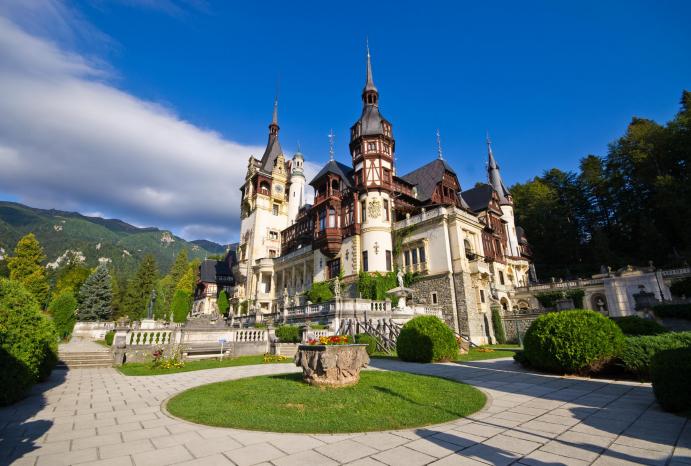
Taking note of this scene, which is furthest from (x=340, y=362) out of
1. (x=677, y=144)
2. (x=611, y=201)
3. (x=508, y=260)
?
(x=611, y=201)

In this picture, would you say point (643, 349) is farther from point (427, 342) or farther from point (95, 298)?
point (95, 298)

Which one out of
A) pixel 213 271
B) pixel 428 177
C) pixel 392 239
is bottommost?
pixel 392 239

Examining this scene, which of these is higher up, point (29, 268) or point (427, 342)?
point (29, 268)

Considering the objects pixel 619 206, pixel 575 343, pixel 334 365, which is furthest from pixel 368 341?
pixel 619 206

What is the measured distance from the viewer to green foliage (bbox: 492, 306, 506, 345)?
3083cm

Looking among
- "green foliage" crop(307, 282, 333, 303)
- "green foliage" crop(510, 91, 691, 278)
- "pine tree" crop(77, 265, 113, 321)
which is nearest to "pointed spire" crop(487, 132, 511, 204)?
"green foliage" crop(510, 91, 691, 278)

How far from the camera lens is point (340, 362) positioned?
8828 millimetres

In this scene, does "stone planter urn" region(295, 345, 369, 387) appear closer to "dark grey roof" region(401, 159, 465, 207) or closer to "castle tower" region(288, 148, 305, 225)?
"dark grey roof" region(401, 159, 465, 207)

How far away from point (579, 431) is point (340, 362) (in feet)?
17.8

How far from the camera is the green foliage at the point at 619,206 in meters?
38.3

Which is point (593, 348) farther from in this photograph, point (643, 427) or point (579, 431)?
point (579, 431)

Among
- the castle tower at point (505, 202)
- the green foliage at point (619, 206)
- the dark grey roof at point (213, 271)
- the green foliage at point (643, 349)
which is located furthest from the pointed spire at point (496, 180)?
the dark grey roof at point (213, 271)

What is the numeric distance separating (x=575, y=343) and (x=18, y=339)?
15889 millimetres

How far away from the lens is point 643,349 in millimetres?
9367
